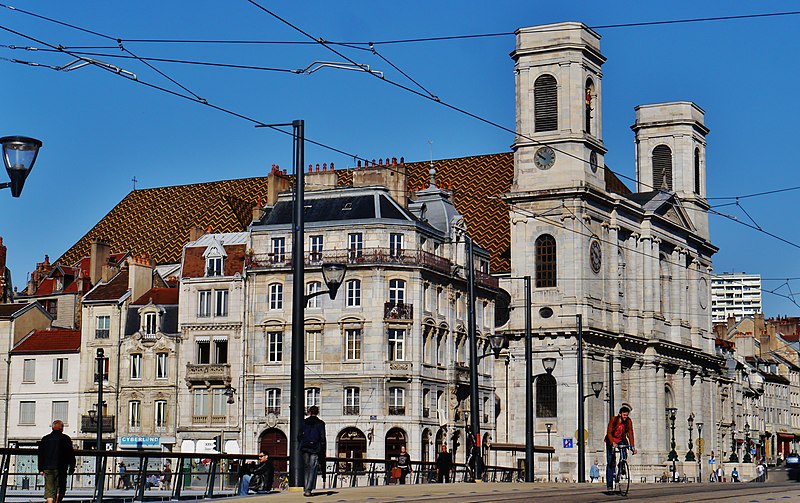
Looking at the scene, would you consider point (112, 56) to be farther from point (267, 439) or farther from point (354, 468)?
point (267, 439)

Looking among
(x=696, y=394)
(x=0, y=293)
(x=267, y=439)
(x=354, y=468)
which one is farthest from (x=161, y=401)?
(x=696, y=394)

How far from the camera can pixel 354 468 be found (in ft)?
115

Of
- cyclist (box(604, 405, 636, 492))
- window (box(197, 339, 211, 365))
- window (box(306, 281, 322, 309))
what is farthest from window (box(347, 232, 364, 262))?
cyclist (box(604, 405, 636, 492))

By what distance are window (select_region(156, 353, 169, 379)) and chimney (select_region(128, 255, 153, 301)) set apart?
12.1 feet

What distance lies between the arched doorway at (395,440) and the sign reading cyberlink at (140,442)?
1045 cm

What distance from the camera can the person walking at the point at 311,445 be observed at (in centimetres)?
2416

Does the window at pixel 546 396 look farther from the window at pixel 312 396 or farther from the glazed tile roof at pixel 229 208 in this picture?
the window at pixel 312 396

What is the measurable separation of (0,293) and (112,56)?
53.0 m

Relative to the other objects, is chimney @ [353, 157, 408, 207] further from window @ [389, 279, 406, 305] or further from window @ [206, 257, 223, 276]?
window @ [206, 257, 223, 276]

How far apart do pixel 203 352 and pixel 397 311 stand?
9.19 m

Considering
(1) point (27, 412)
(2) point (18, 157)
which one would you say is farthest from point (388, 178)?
(2) point (18, 157)

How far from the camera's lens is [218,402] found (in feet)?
203

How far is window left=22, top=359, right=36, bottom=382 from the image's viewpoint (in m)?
66.7

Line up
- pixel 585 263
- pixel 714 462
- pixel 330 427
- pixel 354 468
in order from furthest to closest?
pixel 714 462
pixel 585 263
pixel 330 427
pixel 354 468
